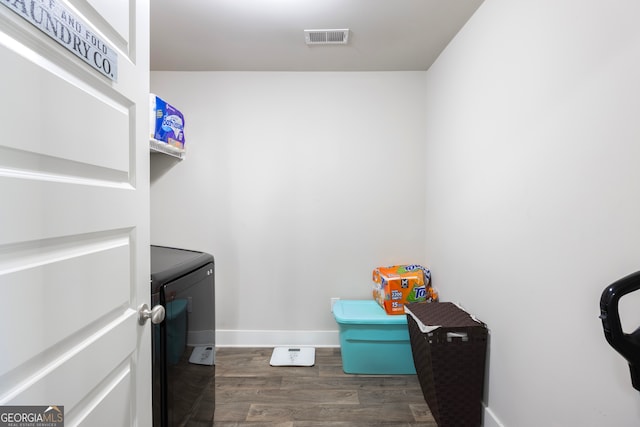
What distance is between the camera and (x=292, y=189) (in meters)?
2.62

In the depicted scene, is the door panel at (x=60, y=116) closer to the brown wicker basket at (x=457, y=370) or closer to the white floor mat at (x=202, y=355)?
the white floor mat at (x=202, y=355)

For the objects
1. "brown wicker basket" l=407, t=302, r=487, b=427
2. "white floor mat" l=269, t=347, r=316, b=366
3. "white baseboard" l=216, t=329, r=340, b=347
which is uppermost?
"brown wicker basket" l=407, t=302, r=487, b=427

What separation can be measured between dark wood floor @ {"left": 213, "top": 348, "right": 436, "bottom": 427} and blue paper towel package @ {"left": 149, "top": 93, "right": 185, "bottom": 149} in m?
1.68

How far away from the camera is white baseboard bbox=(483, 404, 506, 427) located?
1545 millimetres

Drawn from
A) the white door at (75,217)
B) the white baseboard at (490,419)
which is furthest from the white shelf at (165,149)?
the white baseboard at (490,419)

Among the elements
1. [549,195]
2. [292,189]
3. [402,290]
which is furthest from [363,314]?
[549,195]

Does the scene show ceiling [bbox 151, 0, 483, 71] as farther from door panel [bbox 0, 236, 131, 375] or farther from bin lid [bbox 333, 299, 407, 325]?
bin lid [bbox 333, 299, 407, 325]

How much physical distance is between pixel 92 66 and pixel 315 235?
204 cm

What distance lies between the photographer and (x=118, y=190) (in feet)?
2.68

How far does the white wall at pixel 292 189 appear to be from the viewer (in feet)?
8.50

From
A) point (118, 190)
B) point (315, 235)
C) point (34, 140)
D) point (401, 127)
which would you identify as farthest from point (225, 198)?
point (34, 140)

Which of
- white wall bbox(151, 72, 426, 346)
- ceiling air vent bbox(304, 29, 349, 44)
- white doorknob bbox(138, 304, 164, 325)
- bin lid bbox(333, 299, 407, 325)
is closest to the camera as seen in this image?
white doorknob bbox(138, 304, 164, 325)

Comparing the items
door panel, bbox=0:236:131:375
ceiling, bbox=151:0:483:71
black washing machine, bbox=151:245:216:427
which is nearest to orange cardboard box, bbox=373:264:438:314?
black washing machine, bbox=151:245:216:427

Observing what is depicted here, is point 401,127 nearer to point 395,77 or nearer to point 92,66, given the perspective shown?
point 395,77
